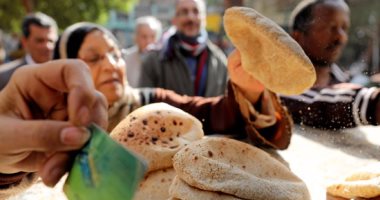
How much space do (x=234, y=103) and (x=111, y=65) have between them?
0.56 meters

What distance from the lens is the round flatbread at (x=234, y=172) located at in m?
0.84

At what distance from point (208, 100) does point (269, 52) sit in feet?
2.58

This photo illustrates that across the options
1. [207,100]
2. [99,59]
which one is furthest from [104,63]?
[207,100]

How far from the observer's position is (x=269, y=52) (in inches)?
43.0

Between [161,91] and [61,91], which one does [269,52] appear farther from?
[161,91]

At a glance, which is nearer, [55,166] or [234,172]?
[55,166]

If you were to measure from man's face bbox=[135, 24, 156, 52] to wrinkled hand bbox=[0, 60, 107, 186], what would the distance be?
9.51 ft

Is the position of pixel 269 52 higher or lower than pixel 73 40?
higher

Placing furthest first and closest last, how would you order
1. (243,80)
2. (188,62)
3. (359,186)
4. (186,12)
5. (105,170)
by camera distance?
(186,12), (188,62), (243,80), (359,186), (105,170)

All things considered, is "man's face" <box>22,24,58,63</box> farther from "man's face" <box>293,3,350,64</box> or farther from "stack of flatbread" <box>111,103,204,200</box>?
"man's face" <box>293,3,350,64</box>

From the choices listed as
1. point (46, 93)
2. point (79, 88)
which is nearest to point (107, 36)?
point (46, 93)

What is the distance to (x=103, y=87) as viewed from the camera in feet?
6.03

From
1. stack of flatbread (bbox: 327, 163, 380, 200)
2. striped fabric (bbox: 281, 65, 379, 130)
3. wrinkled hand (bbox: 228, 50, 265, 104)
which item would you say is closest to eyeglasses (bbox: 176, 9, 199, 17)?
striped fabric (bbox: 281, 65, 379, 130)

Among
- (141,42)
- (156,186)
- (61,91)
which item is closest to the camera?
(61,91)
